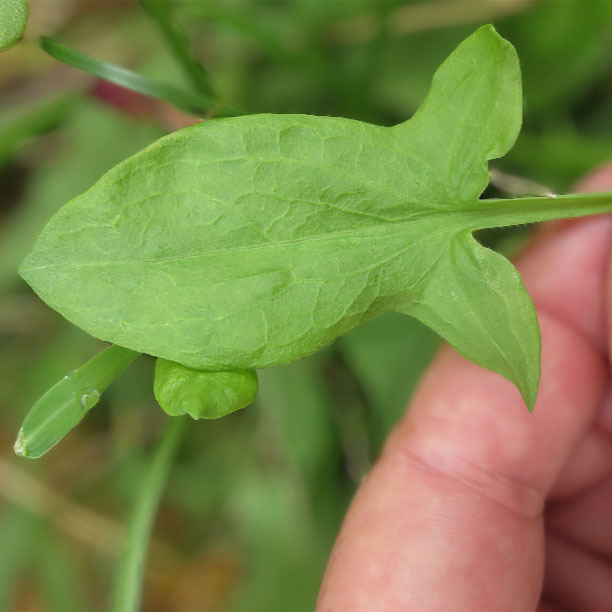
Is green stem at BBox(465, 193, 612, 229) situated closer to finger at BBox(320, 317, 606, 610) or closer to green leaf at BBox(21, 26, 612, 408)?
Result: green leaf at BBox(21, 26, 612, 408)

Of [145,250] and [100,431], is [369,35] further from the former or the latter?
[100,431]

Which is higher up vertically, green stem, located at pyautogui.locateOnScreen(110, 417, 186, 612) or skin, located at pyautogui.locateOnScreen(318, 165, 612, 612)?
green stem, located at pyautogui.locateOnScreen(110, 417, 186, 612)

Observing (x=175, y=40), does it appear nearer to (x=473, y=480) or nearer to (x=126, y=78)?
(x=126, y=78)

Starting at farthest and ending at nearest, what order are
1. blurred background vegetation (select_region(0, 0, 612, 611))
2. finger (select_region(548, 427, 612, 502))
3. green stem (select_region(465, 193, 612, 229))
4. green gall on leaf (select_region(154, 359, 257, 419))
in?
blurred background vegetation (select_region(0, 0, 612, 611)), finger (select_region(548, 427, 612, 502)), green stem (select_region(465, 193, 612, 229)), green gall on leaf (select_region(154, 359, 257, 419))

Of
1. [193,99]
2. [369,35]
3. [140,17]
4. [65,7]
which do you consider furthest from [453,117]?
[65,7]

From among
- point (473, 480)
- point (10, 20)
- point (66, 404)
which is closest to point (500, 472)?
point (473, 480)

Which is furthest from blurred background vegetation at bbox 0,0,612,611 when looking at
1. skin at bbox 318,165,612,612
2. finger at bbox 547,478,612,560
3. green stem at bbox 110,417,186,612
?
green stem at bbox 110,417,186,612

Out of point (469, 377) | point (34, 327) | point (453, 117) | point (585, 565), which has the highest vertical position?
point (453, 117)
